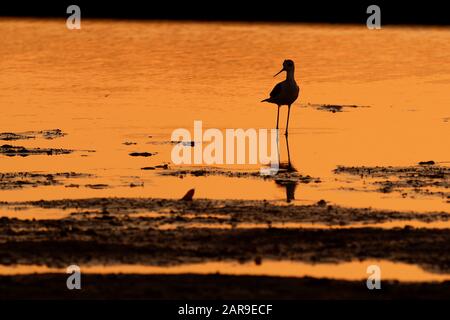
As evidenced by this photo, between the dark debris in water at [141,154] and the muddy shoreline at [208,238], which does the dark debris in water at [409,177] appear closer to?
the muddy shoreline at [208,238]

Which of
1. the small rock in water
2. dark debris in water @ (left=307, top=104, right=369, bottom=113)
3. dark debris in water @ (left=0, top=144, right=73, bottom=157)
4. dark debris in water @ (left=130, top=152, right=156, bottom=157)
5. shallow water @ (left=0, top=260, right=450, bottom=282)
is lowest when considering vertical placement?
shallow water @ (left=0, top=260, right=450, bottom=282)

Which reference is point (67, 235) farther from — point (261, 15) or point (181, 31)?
point (261, 15)

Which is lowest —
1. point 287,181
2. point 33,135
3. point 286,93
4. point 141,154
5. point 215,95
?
point 287,181

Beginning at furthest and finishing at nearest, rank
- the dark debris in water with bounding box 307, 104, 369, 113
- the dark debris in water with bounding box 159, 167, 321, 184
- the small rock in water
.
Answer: the dark debris in water with bounding box 307, 104, 369, 113 < the dark debris in water with bounding box 159, 167, 321, 184 < the small rock in water

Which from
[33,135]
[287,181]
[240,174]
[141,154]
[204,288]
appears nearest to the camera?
[204,288]

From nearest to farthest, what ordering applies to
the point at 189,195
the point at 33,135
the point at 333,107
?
the point at 189,195, the point at 33,135, the point at 333,107

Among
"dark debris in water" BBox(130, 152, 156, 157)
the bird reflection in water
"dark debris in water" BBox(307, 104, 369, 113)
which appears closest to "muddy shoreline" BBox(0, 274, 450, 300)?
the bird reflection in water

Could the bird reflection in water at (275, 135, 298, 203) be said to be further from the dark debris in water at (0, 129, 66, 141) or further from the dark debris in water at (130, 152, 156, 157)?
the dark debris in water at (0, 129, 66, 141)

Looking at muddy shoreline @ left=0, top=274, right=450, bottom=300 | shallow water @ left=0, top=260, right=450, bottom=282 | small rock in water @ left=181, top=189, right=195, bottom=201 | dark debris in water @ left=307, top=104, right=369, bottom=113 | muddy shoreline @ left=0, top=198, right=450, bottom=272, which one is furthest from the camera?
dark debris in water @ left=307, top=104, right=369, bottom=113

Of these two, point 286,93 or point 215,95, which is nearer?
point 286,93

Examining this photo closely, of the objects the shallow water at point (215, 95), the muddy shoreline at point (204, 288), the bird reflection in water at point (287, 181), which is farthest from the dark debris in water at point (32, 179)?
the muddy shoreline at point (204, 288)

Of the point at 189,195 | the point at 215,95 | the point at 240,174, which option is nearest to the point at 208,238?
the point at 189,195

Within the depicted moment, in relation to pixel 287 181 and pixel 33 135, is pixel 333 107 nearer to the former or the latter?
pixel 33 135

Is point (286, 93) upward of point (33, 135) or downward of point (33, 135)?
upward
